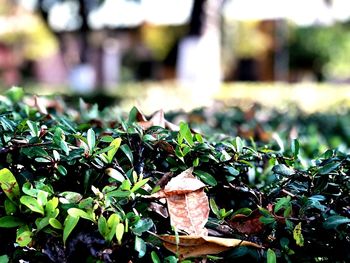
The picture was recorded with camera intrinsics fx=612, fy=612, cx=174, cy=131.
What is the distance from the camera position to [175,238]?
1055mm

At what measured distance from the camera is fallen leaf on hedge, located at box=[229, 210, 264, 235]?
1.16m

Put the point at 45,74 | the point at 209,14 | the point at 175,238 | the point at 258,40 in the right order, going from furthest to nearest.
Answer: the point at 45,74 < the point at 258,40 < the point at 209,14 < the point at 175,238

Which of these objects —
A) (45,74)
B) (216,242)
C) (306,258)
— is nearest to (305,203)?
(306,258)

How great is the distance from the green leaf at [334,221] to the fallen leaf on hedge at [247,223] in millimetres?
124

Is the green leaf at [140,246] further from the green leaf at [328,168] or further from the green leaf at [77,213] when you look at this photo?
the green leaf at [328,168]

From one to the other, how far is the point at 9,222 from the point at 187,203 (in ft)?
1.04

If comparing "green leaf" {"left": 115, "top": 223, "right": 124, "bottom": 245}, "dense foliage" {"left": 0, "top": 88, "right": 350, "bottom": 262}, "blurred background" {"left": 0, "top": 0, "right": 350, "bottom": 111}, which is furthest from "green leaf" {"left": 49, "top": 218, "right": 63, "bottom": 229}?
"blurred background" {"left": 0, "top": 0, "right": 350, "bottom": 111}

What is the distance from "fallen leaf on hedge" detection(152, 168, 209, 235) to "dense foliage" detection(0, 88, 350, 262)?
3 cm

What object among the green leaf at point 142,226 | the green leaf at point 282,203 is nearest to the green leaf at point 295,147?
the green leaf at point 282,203

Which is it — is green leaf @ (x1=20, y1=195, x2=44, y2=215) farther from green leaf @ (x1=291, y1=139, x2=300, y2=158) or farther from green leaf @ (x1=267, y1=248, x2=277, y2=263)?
green leaf @ (x1=291, y1=139, x2=300, y2=158)

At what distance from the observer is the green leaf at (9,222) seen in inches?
41.5

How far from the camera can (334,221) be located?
43.2 inches

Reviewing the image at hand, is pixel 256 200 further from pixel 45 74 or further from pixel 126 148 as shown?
pixel 45 74

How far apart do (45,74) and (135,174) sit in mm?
31814
